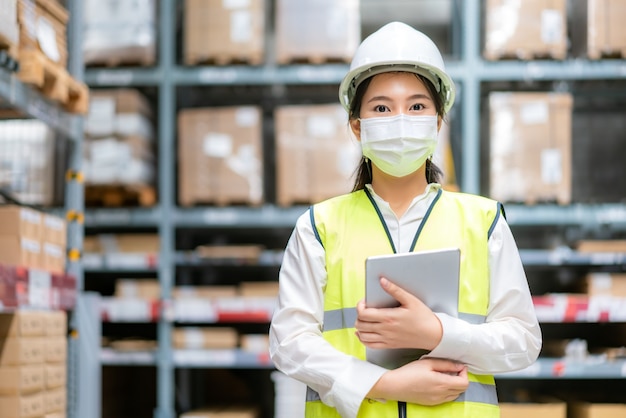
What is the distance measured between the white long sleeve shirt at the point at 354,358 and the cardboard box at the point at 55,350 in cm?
218

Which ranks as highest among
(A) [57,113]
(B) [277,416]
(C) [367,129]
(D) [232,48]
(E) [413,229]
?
(D) [232,48]

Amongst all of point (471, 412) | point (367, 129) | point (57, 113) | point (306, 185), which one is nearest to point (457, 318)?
point (471, 412)

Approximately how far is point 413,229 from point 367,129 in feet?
0.98

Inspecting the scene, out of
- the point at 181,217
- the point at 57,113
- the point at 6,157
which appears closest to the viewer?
the point at 57,113

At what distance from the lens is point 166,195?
608cm

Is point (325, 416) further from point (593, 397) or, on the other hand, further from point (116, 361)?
point (593, 397)

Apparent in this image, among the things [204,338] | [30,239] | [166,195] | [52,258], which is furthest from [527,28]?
[30,239]

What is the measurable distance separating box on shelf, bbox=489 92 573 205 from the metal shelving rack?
144 millimetres

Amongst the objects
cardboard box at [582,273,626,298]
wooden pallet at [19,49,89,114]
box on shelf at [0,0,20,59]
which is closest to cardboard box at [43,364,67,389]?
wooden pallet at [19,49,89,114]

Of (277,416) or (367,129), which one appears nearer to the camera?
(367,129)

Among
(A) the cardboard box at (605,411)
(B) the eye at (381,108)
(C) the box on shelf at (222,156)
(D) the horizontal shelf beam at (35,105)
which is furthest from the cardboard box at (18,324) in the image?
(A) the cardboard box at (605,411)

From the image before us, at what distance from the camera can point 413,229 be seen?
216 cm

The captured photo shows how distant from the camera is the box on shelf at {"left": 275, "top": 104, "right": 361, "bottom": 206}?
229 inches

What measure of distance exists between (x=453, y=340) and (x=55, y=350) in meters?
2.65
